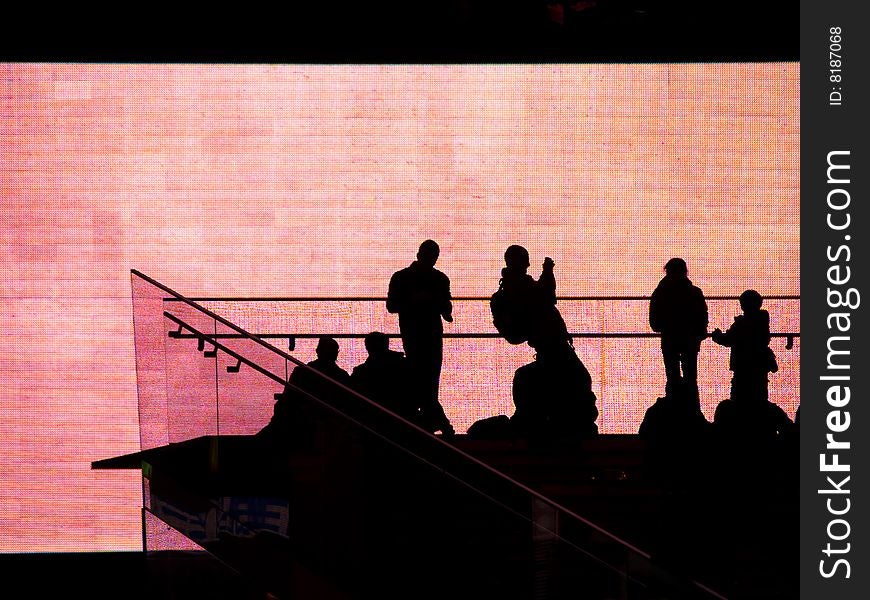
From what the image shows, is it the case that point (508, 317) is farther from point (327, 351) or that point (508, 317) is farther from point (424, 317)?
point (327, 351)

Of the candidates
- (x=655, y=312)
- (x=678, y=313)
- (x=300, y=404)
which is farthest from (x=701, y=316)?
(x=300, y=404)

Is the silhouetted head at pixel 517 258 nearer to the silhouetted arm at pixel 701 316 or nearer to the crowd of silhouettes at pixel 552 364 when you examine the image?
the crowd of silhouettes at pixel 552 364

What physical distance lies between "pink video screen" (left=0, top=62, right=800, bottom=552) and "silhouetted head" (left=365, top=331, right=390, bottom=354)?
201cm

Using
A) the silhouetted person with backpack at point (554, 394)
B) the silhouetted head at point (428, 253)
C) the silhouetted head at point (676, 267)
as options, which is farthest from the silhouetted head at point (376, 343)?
the silhouetted head at point (676, 267)

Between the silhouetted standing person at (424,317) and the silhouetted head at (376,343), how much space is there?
0.92ft

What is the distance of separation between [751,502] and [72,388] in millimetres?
5188

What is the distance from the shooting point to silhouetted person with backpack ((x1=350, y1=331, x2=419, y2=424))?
6.46m

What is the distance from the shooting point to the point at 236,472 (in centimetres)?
564

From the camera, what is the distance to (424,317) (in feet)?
22.3
